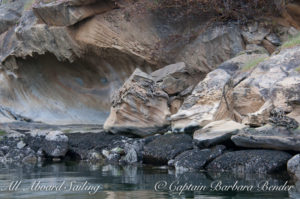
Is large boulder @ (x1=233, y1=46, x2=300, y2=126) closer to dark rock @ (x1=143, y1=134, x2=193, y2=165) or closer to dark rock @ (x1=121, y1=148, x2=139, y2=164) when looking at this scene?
dark rock @ (x1=143, y1=134, x2=193, y2=165)

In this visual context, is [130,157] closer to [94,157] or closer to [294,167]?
[94,157]

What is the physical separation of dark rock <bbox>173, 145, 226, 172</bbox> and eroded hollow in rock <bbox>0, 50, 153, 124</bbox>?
833cm

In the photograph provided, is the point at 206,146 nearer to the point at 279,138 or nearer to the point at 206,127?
the point at 206,127

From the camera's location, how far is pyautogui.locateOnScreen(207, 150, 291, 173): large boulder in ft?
27.0

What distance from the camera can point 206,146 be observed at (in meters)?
9.70

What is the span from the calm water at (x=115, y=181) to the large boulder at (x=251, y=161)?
1.00 ft

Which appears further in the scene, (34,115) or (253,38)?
(34,115)

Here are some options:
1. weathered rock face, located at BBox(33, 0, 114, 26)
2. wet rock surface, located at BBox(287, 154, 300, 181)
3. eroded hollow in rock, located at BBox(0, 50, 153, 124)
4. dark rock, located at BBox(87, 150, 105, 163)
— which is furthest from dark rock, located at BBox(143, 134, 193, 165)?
eroded hollow in rock, located at BBox(0, 50, 153, 124)

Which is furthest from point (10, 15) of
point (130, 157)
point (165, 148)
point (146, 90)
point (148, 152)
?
point (165, 148)

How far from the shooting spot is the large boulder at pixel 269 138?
27.6ft

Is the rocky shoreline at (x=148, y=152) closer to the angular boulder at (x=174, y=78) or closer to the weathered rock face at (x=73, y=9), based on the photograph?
the angular boulder at (x=174, y=78)

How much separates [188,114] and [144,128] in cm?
190

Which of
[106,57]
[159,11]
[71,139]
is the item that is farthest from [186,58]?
[71,139]

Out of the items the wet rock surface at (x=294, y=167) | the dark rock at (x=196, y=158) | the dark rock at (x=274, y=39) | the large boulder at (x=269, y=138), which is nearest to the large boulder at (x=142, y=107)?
the dark rock at (x=196, y=158)
